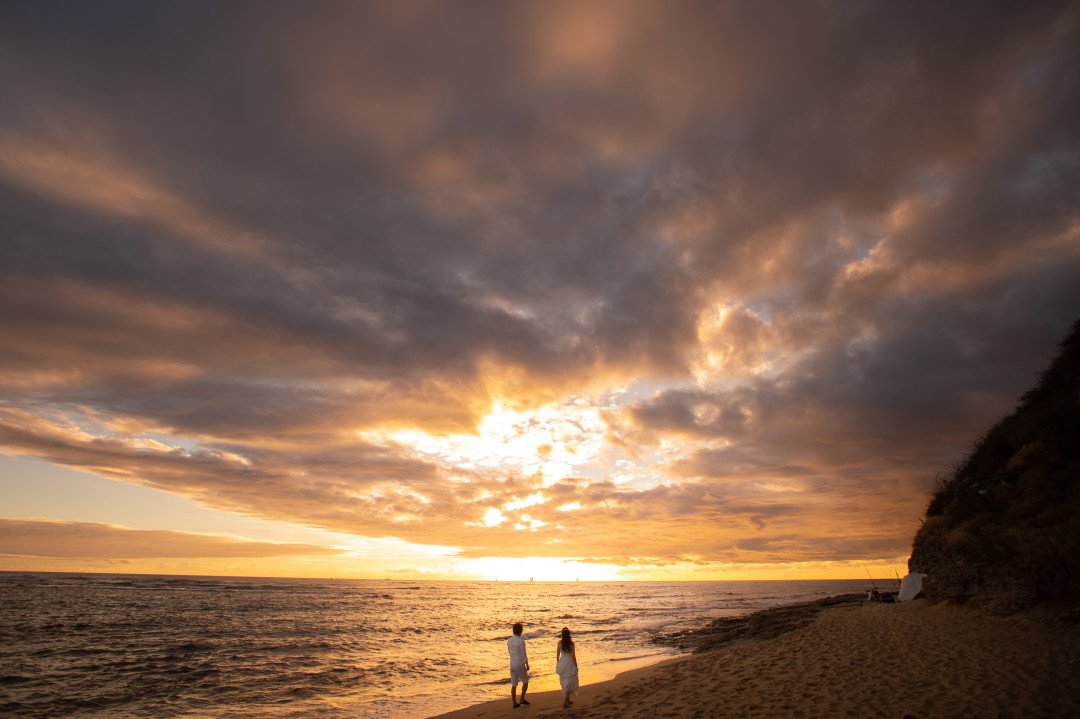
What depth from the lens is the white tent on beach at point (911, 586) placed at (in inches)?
1073

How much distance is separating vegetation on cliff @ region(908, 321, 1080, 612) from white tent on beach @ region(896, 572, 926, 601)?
3.55 metres

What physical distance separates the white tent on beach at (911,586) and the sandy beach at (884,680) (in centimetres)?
952

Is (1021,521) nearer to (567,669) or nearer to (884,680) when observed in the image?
(884,680)

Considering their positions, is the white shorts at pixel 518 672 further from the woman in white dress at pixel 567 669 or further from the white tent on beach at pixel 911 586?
the white tent on beach at pixel 911 586

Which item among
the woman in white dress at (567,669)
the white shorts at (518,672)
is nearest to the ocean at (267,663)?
the white shorts at (518,672)

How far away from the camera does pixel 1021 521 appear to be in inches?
648

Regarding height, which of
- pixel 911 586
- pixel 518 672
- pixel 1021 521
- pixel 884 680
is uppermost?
pixel 1021 521

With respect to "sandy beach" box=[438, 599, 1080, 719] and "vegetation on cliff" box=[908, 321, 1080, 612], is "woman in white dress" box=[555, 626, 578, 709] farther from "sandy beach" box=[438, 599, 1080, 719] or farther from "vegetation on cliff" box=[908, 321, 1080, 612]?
"vegetation on cliff" box=[908, 321, 1080, 612]

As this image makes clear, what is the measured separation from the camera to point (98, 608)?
5056 cm

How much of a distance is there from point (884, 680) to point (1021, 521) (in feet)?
30.7

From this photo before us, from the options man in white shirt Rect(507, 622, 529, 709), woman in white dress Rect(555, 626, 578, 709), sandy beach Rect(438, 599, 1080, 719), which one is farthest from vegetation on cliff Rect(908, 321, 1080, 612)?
man in white shirt Rect(507, 622, 529, 709)

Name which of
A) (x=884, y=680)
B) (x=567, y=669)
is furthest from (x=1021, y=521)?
(x=567, y=669)

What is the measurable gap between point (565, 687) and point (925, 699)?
26.6 feet

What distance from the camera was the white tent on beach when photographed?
27.2m
